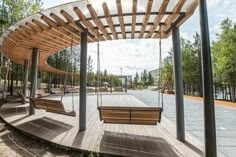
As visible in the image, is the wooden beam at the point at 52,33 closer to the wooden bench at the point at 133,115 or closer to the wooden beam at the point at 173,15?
the wooden bench at the point at 133,115

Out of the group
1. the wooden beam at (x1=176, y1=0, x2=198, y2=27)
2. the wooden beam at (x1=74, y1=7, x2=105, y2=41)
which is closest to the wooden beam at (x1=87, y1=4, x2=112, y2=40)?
the wooden beam at (x1=74, y1=7, x2=105, y2=41)

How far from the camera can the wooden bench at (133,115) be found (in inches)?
142

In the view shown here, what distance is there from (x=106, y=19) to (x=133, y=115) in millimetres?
2082

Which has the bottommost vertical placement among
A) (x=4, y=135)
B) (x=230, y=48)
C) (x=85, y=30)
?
(x=4, y=135)

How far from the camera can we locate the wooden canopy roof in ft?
10.5

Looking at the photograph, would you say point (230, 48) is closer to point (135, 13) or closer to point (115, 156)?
point (135, 13)

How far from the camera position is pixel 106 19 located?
3754 millimetres

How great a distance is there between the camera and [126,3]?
3168 millimetres

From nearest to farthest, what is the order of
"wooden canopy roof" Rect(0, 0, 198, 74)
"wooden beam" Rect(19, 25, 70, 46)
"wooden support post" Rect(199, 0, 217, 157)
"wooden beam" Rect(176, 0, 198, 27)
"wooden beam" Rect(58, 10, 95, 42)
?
"wooden support post" Rect(199, 0, 217, 157)
"wooden beam" Rect(176, 0, 198, 27)
"wooden canopy roof" Rect(0, 0, 198, 74)
"wooden beam" Rect(58, 10, 95, 42)
"wooden beam" Rect(19, 25, 70, 46)

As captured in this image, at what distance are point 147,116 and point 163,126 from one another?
4.84 ft

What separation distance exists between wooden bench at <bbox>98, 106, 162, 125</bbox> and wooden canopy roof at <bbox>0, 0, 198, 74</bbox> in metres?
1.83

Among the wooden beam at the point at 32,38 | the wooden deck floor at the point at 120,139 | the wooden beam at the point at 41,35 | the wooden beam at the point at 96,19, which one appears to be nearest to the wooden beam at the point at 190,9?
the wooden beam at the point at 96,19

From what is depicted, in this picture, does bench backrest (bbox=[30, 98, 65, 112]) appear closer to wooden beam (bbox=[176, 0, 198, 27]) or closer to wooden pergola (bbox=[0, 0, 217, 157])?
wooden pergola (bbox=[0, 0, 217, 157])

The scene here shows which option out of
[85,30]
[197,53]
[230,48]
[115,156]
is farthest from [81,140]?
[197,53]
